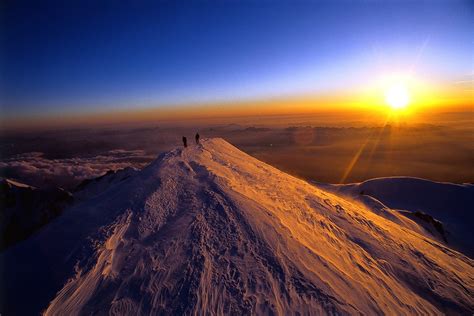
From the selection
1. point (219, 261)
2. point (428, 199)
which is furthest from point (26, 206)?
point (428, 199)

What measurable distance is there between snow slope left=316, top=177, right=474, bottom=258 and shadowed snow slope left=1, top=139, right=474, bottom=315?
1691 centimetres

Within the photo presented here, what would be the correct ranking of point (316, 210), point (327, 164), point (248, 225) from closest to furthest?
point (248, 225)
point (316, 210)
point (327, 164)

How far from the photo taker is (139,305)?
19.2 feet

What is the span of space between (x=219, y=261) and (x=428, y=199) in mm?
37079

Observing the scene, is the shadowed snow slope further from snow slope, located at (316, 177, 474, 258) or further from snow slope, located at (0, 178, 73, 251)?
snow slope, located at (0, 178, 73, 251)

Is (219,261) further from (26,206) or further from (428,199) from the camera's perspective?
(428,199)

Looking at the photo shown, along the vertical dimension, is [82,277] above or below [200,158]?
below

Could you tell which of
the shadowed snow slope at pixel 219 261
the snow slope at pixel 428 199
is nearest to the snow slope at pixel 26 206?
the shadowed snow slope at pixel 219 261

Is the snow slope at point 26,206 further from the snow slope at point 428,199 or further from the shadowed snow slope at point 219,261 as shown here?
the snow slope at point 428,199

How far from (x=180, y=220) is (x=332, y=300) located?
18.3 feet

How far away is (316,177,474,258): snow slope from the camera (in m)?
24.0

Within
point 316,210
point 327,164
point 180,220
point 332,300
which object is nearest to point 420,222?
point 316,210

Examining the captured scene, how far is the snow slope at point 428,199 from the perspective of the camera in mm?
23952

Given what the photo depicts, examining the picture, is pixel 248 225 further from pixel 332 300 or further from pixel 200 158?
pixel 200 158
